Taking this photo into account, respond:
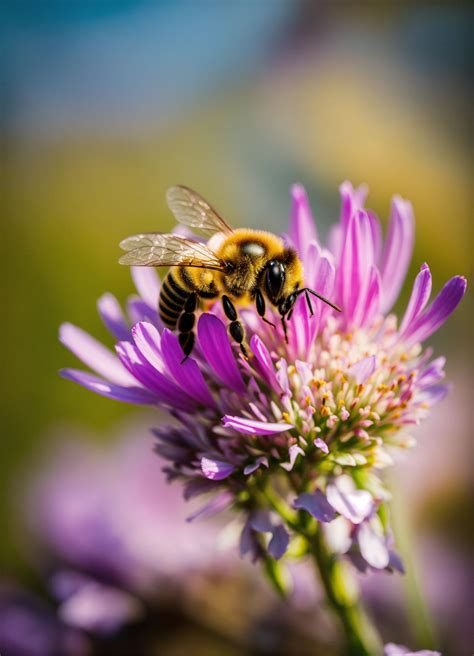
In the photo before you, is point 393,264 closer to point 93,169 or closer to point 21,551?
point 21,551

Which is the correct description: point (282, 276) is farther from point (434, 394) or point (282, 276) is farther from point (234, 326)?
point (434, 394)

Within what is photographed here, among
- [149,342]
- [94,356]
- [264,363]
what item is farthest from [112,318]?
[264,363]

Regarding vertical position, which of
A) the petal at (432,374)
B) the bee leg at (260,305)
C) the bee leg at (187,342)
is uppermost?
the bee leg at (187,342)

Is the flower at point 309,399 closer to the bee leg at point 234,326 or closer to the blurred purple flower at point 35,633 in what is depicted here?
the bee leg at point 234,326

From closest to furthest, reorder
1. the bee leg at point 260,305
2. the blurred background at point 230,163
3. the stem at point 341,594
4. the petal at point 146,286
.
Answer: the stem at point 341,594
the bee leg at point 260,305
the petal at point 146,286
the blurred background at point 230,163

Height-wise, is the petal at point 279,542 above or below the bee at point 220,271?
below

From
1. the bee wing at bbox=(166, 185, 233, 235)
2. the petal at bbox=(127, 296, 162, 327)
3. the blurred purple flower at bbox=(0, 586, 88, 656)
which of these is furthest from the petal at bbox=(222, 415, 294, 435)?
the blurred purple flower at bbox=(0, 586, 88, 656)

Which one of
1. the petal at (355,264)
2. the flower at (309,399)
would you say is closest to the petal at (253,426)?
the flower at (309,399)

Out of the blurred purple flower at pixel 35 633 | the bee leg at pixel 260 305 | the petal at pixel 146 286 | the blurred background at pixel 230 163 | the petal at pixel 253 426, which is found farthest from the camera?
the blurred background at pixel 230 163
